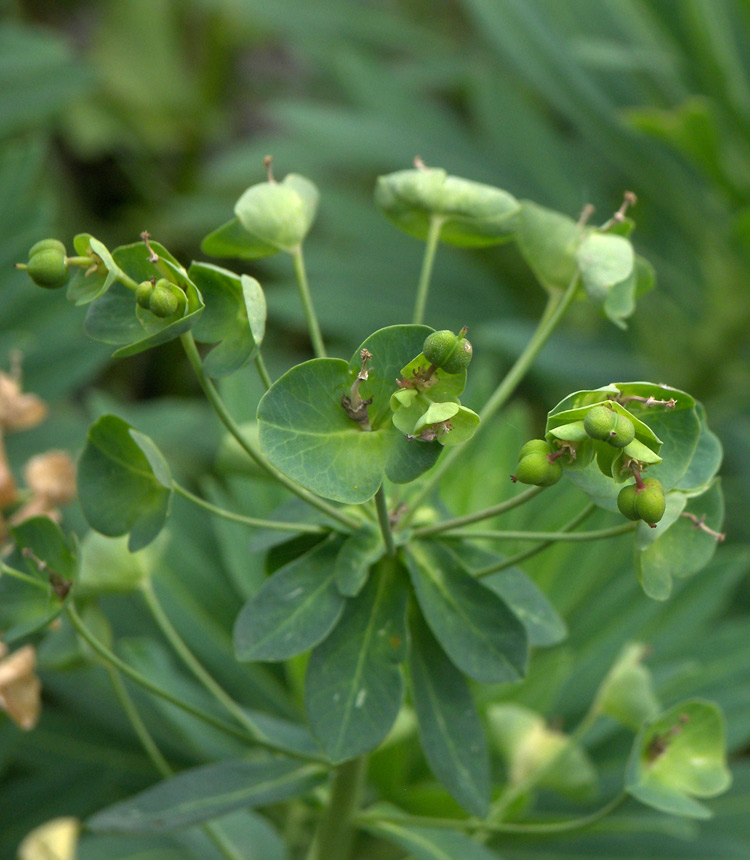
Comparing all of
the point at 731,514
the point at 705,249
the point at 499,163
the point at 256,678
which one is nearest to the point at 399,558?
the point at 256,678

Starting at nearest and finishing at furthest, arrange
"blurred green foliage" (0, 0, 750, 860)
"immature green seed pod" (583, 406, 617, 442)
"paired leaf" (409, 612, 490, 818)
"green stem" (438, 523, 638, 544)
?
"immature green seed pod" (583, 406, 617, 442) → "green stem" (438, 523, 638, 544) → "paired leaf" (409, 612, 490, 818) → "blurred green foliage" (0, 0, 750, 860)

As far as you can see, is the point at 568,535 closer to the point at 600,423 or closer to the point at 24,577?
the point at 600,423

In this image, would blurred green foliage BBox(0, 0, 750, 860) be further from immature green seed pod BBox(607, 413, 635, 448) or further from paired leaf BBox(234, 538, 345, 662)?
immature green seed pod BBox(607, 413, 635, 448)

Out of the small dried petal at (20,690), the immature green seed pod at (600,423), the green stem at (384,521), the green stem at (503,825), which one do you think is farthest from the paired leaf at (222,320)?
the green stem at (503,825)

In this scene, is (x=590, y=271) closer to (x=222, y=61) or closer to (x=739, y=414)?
(x=739, y=414)

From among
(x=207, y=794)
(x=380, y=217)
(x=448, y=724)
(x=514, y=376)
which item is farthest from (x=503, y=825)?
(x=380, y=217)

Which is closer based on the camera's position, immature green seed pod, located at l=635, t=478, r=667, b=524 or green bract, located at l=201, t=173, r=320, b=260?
immature green seed pod, located at l=635, t=478, r=667, b=524

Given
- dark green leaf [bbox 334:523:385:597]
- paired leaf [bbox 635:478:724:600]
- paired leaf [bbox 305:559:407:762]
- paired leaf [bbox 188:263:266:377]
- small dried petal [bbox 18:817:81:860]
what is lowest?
small dried petal [bbox 18:817:81:860]

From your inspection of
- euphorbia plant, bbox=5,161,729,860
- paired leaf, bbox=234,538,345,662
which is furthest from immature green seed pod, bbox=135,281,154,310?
paired leaf, bbox=234,538,345,662
